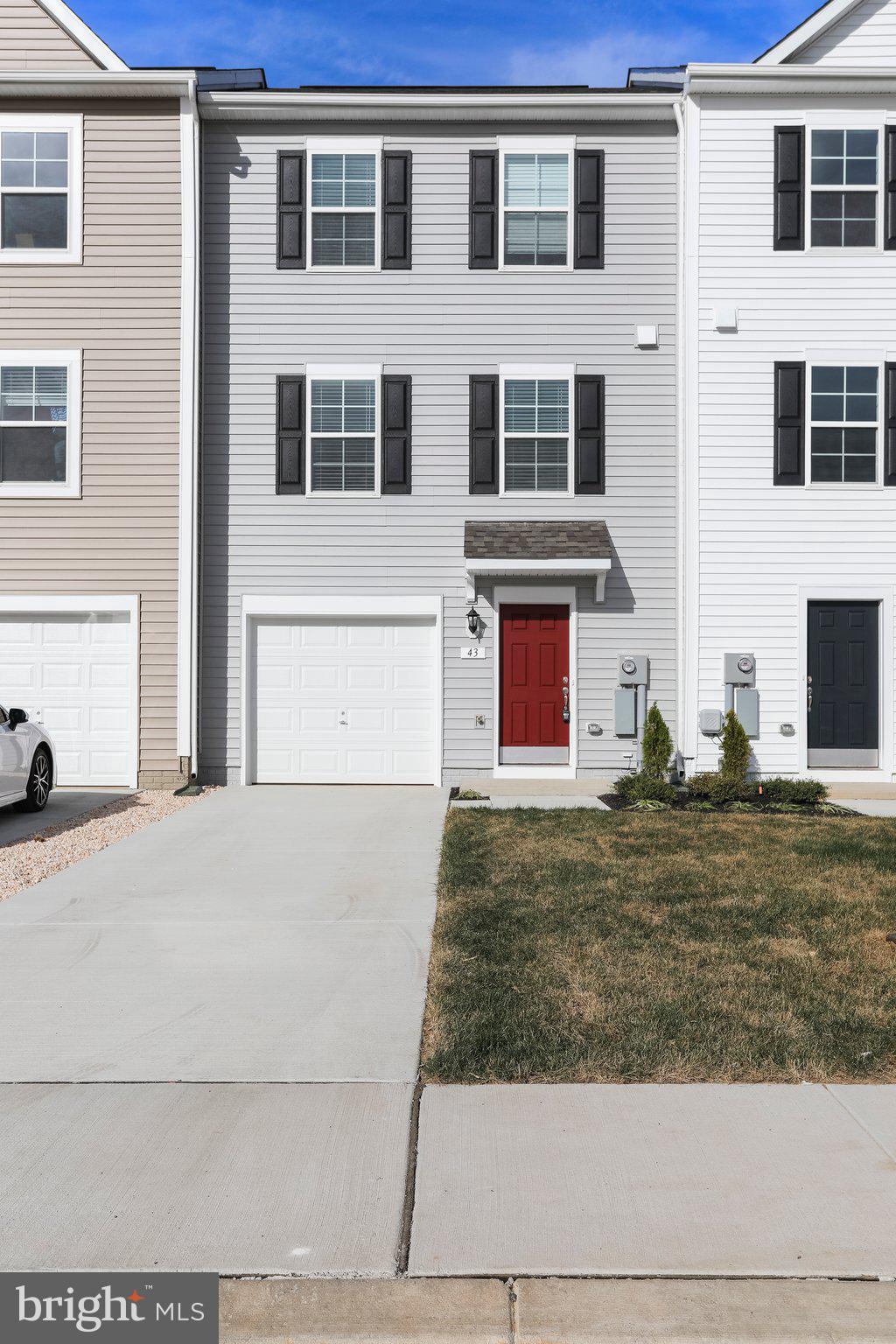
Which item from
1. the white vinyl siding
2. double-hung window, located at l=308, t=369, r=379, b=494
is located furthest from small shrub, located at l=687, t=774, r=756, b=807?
double-hung window, located at l=308, t=369, r=379, b=494

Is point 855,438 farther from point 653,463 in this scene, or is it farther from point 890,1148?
point 890,1148

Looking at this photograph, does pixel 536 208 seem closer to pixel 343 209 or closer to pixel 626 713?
pixel 343 209

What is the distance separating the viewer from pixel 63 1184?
3.28 metres

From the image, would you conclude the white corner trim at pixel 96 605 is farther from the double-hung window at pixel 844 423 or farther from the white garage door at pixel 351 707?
the double-hung window at pixel 844 423

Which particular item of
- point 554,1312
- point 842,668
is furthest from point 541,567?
point 554,1312

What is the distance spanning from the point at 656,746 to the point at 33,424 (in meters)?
8.59

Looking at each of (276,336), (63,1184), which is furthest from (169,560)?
(63,1184)

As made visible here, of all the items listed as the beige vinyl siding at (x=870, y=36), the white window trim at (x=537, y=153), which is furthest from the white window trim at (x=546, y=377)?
the beige vinyl siding at (x=870, y=36)

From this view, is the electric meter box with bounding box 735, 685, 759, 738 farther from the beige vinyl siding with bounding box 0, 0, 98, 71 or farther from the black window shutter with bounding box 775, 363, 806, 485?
the beige vinyl siding with bounding box 0, 0, 98, 71

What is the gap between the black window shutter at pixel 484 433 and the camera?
13.0 meters

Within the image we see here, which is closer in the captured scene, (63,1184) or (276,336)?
(63,1184)

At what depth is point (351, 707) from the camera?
13.3 m

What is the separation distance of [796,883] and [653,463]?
6.99 meters

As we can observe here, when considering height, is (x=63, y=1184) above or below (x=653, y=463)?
below
